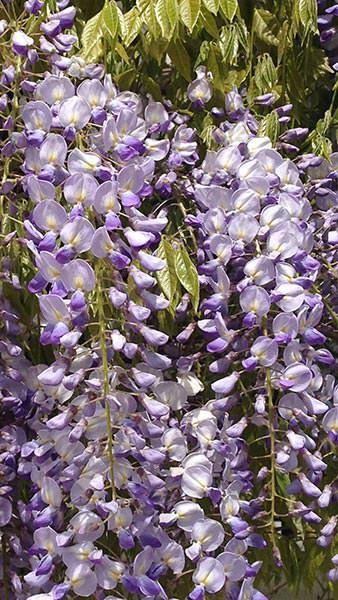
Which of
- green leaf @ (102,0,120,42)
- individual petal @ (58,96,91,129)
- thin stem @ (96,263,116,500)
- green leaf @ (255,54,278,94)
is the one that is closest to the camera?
thin stem @ (96,263,116,500)

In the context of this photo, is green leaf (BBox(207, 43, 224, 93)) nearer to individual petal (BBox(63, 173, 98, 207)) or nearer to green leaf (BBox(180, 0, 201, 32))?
green leaf (BBox(180, 0, 201, 32))

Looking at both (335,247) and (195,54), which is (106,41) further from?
(335,247)

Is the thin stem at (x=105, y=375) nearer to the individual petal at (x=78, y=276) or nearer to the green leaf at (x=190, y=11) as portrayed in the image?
the individual petal at (x=78, y=276)

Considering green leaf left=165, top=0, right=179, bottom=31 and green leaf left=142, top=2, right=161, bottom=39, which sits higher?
green leaf left=165, top=0, right=179, bottom=31

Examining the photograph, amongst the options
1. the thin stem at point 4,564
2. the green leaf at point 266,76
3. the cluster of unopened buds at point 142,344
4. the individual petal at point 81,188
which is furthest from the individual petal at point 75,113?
the thin stem at point 4,564

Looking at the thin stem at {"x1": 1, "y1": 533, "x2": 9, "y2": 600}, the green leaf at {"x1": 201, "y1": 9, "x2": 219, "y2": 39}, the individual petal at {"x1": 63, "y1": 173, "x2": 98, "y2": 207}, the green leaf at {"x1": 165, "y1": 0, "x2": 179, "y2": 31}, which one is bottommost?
the thin stem at {"x1": 1, "y1": 533, "x2": 9, "y2": 600}

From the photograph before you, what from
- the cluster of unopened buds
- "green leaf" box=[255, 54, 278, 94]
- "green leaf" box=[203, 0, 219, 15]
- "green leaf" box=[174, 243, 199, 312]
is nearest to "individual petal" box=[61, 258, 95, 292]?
the cluster of unopened buds
